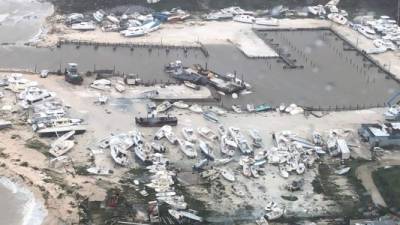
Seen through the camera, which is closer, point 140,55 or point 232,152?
point 232,152

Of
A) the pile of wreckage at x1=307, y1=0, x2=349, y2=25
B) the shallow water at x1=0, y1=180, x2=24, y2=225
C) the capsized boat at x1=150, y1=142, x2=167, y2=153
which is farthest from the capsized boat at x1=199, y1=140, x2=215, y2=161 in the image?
the pile of wreckage at x1=307, y1=0, x2=349, y2=25

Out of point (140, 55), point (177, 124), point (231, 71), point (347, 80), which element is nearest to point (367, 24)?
point (347, 80)

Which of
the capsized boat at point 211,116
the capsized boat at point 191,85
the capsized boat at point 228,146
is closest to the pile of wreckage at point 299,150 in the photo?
the capsized boat at point 228,146

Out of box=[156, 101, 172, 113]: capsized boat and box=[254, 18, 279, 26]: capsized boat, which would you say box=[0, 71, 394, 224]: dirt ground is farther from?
box=[254, 18, 279, 26]: capsized boat

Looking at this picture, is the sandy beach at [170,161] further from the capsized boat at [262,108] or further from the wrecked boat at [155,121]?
the capsized boat at [262,108]

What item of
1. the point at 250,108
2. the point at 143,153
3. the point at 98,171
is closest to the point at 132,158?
the point at 143,153

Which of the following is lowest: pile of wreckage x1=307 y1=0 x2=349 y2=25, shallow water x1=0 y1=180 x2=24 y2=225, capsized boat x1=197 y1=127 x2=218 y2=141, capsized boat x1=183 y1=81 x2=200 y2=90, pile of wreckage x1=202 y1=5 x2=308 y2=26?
shallow water x1=0 y1=180 x2=24 y2=225

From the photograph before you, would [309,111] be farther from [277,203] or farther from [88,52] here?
[88,52]
